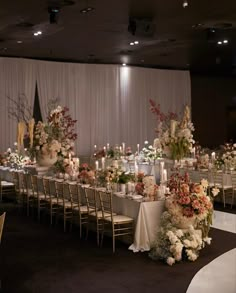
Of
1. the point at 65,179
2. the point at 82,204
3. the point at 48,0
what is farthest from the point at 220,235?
the point at 48,0

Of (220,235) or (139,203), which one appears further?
(220,235)

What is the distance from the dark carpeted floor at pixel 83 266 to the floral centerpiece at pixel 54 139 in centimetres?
270

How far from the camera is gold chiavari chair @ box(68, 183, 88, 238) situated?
28.0 ft

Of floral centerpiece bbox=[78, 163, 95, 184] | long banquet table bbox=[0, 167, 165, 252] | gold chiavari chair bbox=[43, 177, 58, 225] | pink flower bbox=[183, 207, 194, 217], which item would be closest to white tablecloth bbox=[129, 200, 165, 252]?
long banquet table bbox=[0, 167, 165, 252]

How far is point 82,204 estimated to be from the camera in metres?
9.07

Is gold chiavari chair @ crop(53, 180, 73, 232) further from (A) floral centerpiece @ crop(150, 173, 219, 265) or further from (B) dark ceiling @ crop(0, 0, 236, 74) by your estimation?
(B) dark ceiling @ crop(0, 0, 236, 74)

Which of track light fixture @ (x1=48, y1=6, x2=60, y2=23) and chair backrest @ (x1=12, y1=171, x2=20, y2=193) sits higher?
track light fixture @ (x1=48, y1=6, x2=60, y2=23)

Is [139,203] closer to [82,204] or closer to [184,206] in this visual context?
[184,206]

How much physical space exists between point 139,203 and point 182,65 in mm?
11444

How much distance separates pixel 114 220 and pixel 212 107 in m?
14.1

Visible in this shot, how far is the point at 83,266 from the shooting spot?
6.70 meters

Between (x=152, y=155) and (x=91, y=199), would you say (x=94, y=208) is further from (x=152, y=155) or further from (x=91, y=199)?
(x=152, y=155)

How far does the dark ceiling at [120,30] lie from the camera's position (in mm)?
8859

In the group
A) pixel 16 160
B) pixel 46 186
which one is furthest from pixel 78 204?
pixel 16 160
